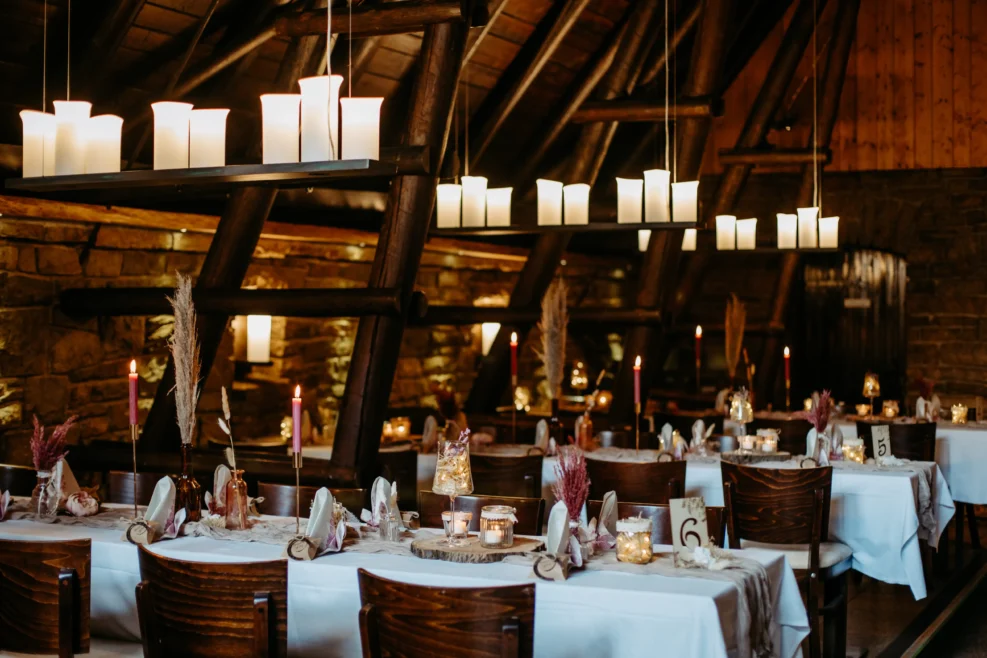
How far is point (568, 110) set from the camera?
29.1 ft

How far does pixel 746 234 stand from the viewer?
Result: 8.44 metres

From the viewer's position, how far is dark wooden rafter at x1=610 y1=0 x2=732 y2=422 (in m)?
8.32

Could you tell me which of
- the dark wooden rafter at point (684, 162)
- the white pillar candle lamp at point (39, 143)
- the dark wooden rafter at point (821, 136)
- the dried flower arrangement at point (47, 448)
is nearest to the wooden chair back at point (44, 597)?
the dried flower arrangement at point (47, 448)

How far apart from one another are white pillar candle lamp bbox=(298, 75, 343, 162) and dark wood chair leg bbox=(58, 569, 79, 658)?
157 centimetres

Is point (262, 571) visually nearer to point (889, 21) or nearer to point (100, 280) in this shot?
point (100, 280)

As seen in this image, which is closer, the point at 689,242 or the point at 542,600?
the point at 542,600

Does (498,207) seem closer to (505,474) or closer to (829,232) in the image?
(505,474)

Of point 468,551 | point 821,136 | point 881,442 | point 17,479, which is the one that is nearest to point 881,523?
point 881,442

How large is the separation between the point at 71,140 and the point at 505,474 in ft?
7.82

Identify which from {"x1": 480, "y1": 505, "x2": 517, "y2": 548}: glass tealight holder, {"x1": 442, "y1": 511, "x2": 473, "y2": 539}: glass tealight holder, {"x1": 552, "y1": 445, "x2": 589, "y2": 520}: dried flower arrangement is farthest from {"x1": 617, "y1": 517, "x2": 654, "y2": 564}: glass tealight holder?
{"x1": 442, "y1": 511, "x2": 473, "y2": 539}: glass tealight holder

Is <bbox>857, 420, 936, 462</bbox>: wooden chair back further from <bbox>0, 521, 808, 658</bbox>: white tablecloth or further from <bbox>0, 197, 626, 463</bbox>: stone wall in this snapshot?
<bbox>0, 197, 626, 463</bbox>: stone wall

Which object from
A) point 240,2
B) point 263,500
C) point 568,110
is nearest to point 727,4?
point 568,110

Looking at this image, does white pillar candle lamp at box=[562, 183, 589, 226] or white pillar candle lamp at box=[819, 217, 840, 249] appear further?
white pillar candle lamp at box=[819, 217, 840, 249]

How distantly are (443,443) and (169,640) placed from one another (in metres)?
1.01
